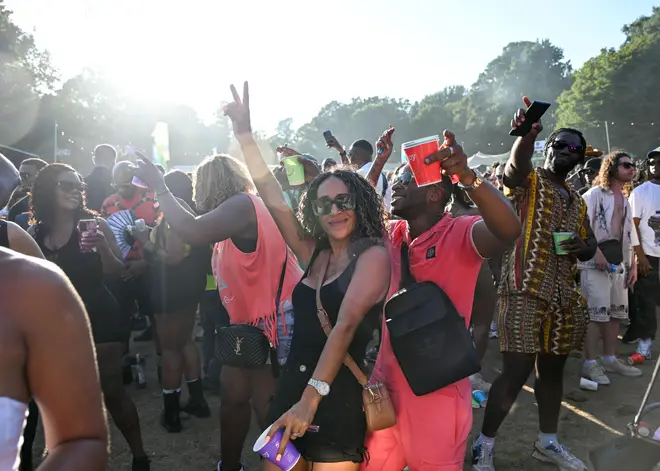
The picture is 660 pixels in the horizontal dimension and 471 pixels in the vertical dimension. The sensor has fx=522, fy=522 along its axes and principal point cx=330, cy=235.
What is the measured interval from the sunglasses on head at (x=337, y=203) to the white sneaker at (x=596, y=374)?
3.94 m

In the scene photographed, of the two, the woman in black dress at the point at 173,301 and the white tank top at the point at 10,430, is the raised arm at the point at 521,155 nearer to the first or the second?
the white tank top at the point at 10,430

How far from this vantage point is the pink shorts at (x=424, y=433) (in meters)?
2.11

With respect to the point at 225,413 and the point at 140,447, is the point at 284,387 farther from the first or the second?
the point at 140,447

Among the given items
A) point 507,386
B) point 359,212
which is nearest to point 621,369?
point 507,386

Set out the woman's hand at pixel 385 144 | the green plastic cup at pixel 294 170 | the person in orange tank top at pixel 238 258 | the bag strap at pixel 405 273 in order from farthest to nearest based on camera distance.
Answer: the green plastic cup at pixel 294 170, the woman's hand at pixel 385 144, the person in orange tank top at pixel 238 258, the bag strap at pixel 405 273

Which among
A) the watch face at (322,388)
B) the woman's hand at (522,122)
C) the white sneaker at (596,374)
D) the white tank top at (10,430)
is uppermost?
the woman's hand at (522,122)

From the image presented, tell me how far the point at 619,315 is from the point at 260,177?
4503mm

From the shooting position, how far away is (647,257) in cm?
607

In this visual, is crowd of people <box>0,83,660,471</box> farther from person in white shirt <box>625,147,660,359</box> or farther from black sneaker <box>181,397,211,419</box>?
person in white shirt <box>625,147,660,359</box>

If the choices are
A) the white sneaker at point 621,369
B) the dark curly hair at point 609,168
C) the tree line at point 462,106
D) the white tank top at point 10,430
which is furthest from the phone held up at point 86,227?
the tree line at point 462,106

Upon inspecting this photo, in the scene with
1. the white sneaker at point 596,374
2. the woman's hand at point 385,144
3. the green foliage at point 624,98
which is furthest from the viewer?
the green foliage at point 624,98

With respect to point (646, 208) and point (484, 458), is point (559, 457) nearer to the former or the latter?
point (484, 458)

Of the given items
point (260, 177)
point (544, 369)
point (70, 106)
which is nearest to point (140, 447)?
point (260, 177)

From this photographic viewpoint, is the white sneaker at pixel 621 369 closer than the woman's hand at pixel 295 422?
No
